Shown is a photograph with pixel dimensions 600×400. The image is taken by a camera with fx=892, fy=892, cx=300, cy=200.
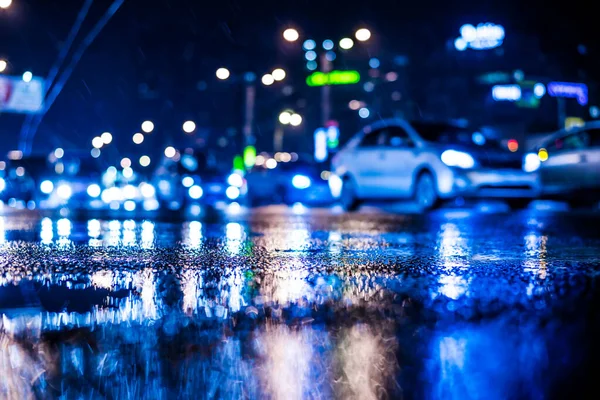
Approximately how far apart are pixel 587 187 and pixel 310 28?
61.6ft

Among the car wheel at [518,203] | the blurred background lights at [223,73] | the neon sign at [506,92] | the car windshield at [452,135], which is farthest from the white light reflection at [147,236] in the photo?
the neon sign at [506,92]

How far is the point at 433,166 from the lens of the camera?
51.0 feet

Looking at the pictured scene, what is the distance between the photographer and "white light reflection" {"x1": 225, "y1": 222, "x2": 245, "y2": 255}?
712 centimetres

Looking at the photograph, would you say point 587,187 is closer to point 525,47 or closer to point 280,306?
point 280,306

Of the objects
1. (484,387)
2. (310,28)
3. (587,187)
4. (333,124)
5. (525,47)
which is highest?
(525,47)

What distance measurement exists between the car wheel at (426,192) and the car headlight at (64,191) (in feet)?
44.0

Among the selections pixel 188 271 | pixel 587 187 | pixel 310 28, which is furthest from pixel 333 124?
pixel 188 271

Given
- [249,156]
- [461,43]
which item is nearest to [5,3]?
[249,156]

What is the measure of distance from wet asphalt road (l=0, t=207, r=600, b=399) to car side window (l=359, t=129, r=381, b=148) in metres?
10.3

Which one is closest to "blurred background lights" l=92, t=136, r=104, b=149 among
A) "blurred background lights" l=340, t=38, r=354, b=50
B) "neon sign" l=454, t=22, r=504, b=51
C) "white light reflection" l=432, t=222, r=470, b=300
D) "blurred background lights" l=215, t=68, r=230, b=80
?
"neon sign" l=454, t=22, r=504, b=51

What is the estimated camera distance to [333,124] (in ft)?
110

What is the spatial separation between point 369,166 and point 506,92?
77081 millimetres

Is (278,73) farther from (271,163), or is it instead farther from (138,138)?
(138,138)

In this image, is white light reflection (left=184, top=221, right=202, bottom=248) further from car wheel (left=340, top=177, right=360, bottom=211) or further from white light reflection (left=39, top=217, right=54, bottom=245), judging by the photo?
car wheel (left=340, top=177, right=360, bottom=211)
